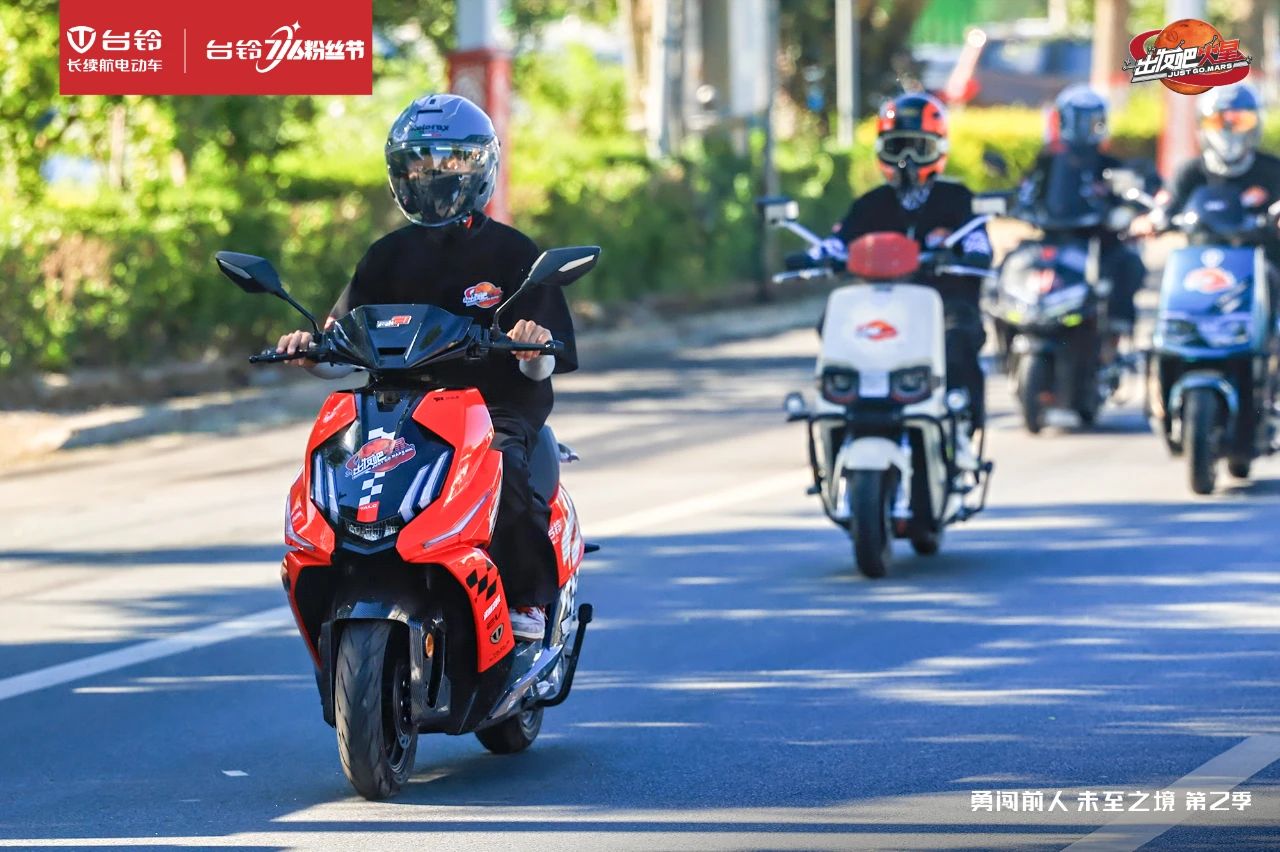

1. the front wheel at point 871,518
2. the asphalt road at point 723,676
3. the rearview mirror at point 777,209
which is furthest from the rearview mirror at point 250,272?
the rearview mirror at point 777,209

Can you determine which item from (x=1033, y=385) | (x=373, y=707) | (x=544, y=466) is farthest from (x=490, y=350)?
(x=1033, y=385)

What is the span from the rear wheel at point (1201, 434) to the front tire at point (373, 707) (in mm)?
6593

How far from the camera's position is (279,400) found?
57.1 ft

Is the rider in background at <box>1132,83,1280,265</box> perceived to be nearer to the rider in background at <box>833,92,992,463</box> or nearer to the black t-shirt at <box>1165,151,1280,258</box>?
the black t-shirt at <box>1165,151,1280,258</box>

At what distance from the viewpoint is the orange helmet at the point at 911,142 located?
1140 cm

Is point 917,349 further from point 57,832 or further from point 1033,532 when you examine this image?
point 57,832

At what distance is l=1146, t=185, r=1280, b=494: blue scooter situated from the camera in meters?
12.6

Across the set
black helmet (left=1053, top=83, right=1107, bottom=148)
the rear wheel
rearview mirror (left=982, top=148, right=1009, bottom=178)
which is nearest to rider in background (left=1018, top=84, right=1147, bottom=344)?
black helmet (left=1053, top=83, right=1107, bottom=148)

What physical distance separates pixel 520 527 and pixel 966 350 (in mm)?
4665

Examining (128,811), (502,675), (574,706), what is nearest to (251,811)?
(128,811)

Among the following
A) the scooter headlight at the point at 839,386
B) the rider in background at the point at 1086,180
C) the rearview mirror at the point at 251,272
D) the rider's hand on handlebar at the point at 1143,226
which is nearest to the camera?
the rearview mirror at the point at 251,272

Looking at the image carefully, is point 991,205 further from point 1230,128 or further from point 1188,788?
point 1188,788

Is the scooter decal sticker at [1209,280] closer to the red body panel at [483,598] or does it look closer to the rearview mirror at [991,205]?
the rearview mirror at [991,205]

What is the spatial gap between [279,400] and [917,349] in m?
7.58
